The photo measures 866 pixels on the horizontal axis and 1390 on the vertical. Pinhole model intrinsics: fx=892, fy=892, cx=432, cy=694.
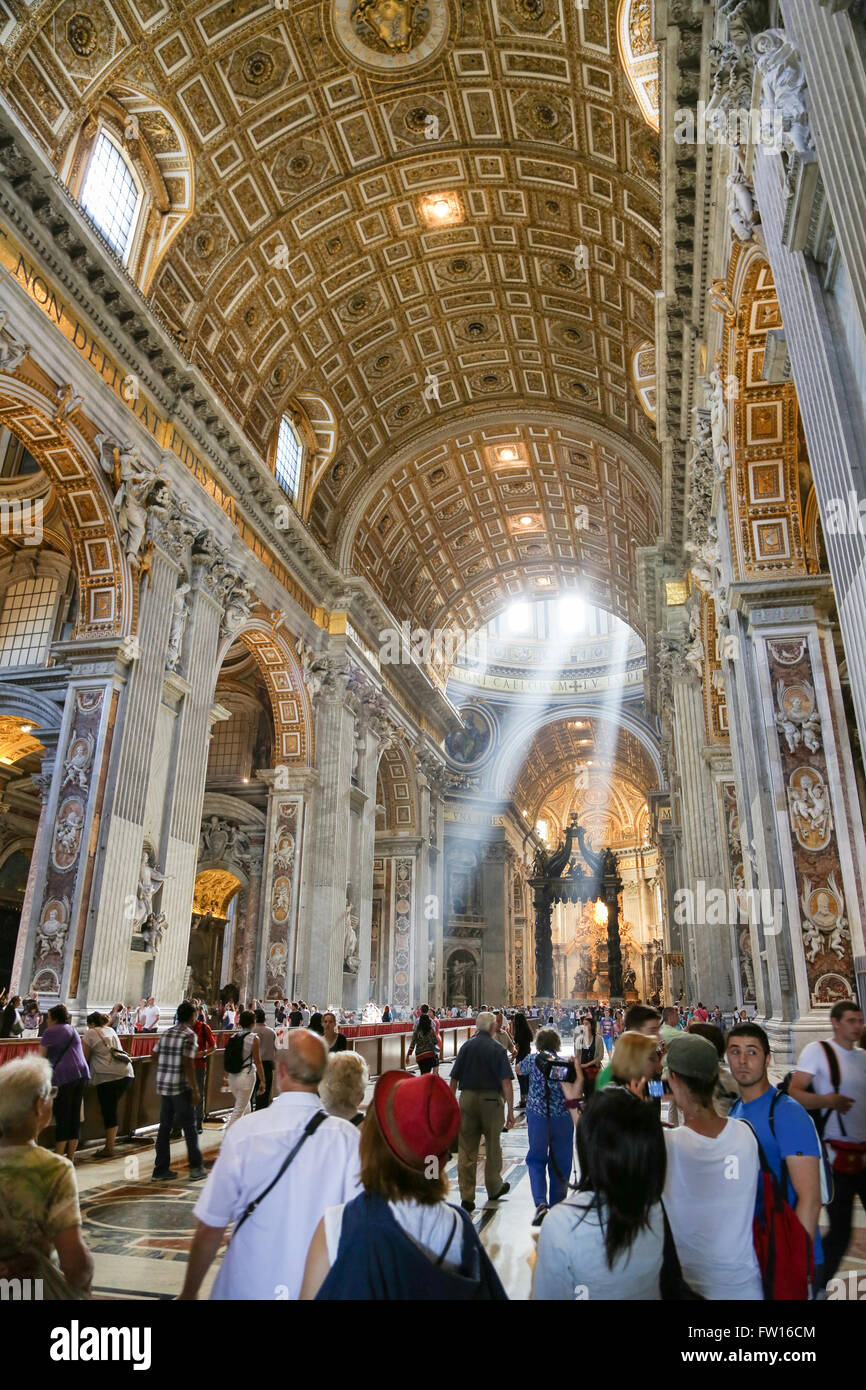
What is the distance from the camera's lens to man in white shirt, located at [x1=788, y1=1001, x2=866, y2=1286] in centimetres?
Answer: 356

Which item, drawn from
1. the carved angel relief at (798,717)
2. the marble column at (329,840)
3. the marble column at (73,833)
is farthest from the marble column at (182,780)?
the carved angel relief at (798,717)

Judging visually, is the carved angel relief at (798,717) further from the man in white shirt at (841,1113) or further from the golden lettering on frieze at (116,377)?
the golden lettering on frieze at (116,377)

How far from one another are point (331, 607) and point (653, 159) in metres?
11.1

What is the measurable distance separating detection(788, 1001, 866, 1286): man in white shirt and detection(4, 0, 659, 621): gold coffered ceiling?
12.3m

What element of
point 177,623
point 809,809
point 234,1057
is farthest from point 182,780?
point 809,809

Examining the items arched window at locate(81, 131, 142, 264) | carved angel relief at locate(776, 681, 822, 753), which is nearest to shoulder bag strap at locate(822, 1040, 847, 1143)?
carved angel relief at locate(776, 681, 822, 753)

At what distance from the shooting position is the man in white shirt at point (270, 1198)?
7.47 ft

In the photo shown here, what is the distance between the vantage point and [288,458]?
18.8 m

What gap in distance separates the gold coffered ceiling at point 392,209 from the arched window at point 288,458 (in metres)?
0.80

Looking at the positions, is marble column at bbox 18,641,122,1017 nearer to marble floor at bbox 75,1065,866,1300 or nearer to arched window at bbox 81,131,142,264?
marble floor at bbox 75,1065,866,1300

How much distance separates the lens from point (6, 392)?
10547mm

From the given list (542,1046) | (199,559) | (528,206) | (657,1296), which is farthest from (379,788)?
(657,1296)

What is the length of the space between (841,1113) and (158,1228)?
3.74 meters

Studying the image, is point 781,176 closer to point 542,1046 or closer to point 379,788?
point 542,1046
